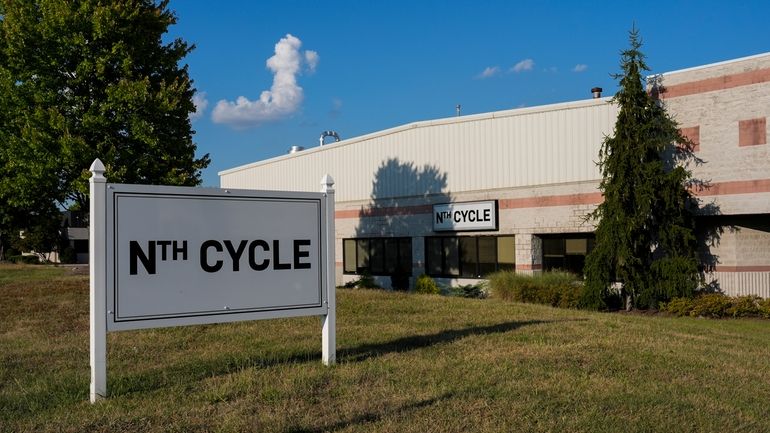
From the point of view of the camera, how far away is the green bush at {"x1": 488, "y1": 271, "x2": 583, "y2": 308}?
840 inches

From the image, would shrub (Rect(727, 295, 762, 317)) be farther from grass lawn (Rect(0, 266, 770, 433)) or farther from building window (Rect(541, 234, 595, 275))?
grass lawn (Rect(0, 266, 770, 433))

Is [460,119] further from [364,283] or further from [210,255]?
[210,255]

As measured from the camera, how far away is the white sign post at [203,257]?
289 inches

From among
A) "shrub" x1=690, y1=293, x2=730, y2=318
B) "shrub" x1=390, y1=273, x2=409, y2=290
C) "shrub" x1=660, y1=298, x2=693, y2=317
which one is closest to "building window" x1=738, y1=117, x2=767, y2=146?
"shrub" x1=690, y1=293, x2=730, y2=318

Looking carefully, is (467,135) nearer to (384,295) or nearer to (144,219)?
(384,295)

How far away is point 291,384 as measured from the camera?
24.2ft

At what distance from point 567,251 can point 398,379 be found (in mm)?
18098

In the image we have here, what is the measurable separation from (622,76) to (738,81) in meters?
3.08

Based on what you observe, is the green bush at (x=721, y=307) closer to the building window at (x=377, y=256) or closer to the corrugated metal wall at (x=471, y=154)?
the corrugated metal wall at (x=471, y=154)

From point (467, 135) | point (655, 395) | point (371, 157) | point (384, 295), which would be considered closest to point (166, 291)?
point (655, 395)

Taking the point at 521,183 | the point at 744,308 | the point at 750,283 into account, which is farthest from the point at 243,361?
the point at 521,183

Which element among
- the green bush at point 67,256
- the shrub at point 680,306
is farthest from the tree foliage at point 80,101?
the green bush at point 67,256

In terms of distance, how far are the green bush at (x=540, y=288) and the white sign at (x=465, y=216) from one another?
10.4 ft

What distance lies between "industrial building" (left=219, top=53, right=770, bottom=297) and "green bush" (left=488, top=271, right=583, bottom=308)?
196cm
